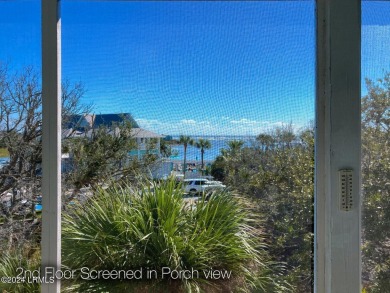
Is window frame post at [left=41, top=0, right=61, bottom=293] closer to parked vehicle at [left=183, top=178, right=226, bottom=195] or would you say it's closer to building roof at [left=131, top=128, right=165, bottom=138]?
building roof at [left=131, top=128, right=165, bottom=138]

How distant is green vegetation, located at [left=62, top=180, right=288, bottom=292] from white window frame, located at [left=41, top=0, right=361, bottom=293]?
0.45 feet

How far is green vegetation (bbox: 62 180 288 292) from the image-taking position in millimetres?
1388

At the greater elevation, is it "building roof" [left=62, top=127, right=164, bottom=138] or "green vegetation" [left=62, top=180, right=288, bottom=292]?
"building roof" [left=62, top=127, right=164, bottom=138]

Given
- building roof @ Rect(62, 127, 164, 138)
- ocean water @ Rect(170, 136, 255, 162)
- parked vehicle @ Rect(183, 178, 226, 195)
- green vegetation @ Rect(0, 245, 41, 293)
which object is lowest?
green vegetation @ Rect(0, 245, 41, 293)

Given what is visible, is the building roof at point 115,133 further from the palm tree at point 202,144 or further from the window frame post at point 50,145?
the palm tree at point 202,144

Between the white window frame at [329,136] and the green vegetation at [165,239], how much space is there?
5.4 inches

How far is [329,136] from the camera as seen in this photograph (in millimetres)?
1364

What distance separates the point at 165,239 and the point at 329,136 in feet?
2.72

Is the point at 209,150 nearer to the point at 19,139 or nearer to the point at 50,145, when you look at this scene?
the point at 50,145

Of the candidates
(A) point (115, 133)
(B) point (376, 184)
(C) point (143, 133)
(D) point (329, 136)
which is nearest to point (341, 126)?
(D) point (329, 136)

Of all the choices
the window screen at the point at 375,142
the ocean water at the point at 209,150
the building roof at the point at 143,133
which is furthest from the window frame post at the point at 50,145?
the window screen at the point at 375,142

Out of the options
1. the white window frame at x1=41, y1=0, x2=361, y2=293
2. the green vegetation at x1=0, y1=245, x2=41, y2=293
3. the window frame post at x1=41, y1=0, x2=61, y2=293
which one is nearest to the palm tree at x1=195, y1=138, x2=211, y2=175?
the white window frame at x1=41, y1=0, x2=361, y2=293

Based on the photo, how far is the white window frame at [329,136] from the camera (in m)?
1.35

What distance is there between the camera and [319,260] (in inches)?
55.7
